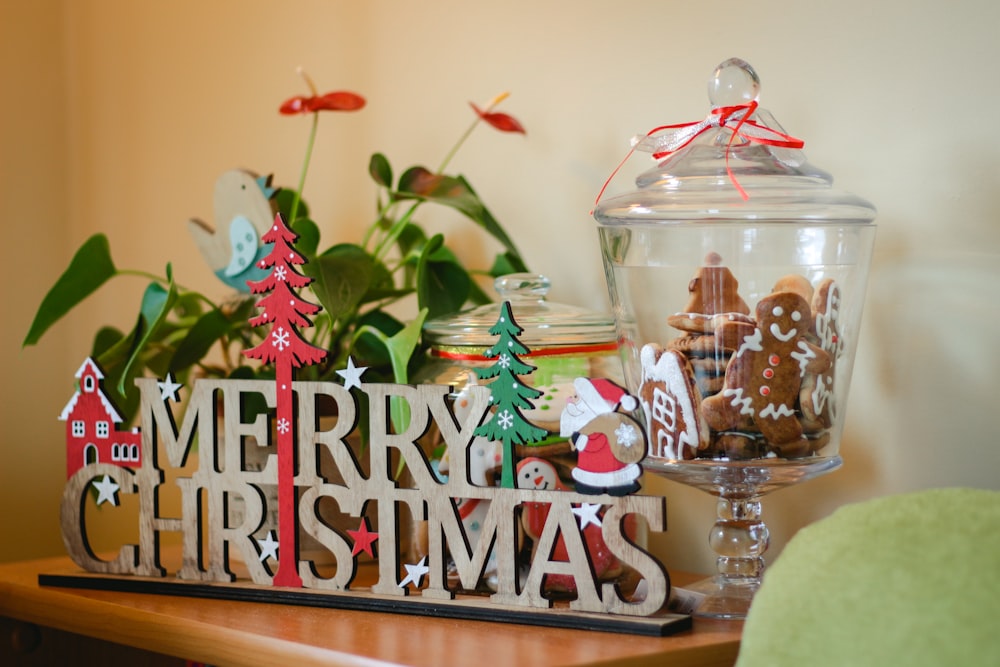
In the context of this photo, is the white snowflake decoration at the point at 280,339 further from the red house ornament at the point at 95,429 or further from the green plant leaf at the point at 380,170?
the green plant leaf at the point at 380,170

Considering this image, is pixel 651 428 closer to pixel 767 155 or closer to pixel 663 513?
pixel 663 513

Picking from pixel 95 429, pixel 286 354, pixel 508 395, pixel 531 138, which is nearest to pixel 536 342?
pixel 508 395

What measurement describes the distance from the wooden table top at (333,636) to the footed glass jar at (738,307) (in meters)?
0.12

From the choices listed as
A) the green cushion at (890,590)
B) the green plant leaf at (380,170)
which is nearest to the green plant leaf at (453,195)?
the green plant leaf at (380,170)

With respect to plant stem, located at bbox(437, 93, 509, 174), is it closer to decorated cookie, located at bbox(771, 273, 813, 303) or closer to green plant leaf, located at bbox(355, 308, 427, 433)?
green plant leaf, located at bbox(355, 308, 427, 433)

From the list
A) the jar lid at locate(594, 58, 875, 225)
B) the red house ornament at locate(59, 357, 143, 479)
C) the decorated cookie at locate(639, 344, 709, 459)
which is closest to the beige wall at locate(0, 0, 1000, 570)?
the jar lid at locate(594, 58, 875, 225)

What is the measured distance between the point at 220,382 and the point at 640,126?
0.52 metres

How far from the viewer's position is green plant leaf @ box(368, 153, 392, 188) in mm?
1219

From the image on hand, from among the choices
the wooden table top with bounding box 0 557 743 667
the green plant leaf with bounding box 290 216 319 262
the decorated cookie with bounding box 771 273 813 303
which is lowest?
the wooden table top with bounding box 0 557 743 667

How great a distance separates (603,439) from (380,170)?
0.51 meters

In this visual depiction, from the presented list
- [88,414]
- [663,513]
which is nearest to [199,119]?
[88,414]

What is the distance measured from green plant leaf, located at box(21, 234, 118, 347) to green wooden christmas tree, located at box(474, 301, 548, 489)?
0.52 meters

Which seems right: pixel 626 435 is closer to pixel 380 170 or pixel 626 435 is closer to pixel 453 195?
pixel 453 195

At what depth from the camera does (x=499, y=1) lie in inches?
49.5
